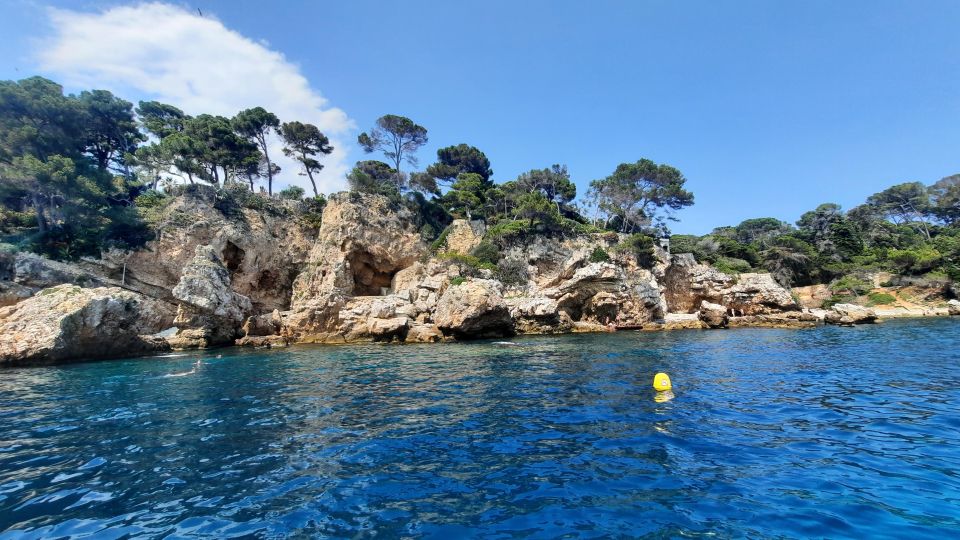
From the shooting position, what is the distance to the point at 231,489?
200 inches

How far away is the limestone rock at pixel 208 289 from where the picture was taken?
2518 centimetres

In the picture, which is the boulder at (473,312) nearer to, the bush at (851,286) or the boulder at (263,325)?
the boulder at (263,325)

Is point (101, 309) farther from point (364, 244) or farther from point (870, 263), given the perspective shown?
point (870, 263)

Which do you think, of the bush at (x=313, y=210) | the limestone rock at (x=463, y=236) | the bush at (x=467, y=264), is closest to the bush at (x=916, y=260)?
the limestone rock at (x=463, y=236)

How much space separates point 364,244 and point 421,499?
106 ft

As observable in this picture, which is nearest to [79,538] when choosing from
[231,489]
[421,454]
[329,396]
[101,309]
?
[231,489]

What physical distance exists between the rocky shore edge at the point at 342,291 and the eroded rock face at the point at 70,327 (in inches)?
2.0

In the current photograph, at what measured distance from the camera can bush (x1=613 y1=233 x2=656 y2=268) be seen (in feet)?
124

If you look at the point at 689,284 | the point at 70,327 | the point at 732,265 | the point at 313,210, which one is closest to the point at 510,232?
the point at 689,284

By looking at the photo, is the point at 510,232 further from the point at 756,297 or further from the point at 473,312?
the point at 756,297

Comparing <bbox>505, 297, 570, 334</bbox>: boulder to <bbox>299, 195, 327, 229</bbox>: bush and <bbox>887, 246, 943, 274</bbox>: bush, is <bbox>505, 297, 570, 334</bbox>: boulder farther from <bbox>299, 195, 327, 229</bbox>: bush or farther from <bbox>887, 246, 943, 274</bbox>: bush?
<bbox>887, 246, 943, 274</bbox>: bush

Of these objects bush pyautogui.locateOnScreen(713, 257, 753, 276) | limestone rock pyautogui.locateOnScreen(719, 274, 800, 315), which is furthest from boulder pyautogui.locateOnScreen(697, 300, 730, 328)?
bush pyautogui.locateOnScreen(713, 257, 753, 276)

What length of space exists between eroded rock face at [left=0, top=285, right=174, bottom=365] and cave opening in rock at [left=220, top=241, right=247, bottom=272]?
37.6 feet

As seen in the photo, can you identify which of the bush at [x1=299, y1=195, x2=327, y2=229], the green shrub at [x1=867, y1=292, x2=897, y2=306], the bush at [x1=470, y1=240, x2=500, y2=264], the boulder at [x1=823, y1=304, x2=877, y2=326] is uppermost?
the bush at [x1=299, y1=195, x2=327, y2=229]
